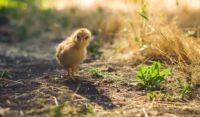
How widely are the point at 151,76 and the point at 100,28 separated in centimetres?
403

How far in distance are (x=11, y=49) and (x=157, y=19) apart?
150 inches

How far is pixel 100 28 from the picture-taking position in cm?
748

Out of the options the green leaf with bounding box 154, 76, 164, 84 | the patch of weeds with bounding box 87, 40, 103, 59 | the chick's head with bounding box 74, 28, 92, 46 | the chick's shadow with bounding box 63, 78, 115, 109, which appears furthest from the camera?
the patch of weeds with bounding box 87, 40, 103, 59

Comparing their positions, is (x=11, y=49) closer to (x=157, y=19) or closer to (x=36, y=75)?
(x=36, y=75)

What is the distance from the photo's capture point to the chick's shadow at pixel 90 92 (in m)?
3.26

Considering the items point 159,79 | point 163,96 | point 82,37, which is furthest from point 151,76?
point 82,37

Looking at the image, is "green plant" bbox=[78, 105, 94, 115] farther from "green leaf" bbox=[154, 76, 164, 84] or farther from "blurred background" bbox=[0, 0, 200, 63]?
"blurred background" bbox=[0, 0, 200, 63]

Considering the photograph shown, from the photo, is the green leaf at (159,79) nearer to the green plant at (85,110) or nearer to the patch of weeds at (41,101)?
the green plant at (85,110)

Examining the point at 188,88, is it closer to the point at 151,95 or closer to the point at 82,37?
the point at 151,95

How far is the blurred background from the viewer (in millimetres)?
5152

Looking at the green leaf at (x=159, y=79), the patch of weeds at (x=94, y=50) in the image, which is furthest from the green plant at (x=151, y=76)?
the patch of weeds at (x=94, y=50)

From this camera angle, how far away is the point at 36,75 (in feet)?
14.6

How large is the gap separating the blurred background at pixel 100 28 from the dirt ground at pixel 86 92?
1.93 ft

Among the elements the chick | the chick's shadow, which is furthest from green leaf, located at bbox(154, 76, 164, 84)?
the chick
